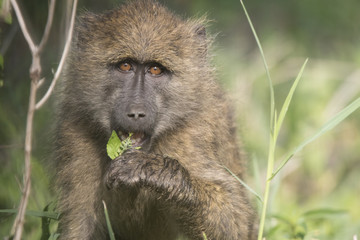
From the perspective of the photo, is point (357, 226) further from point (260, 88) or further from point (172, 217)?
point (260, 88)

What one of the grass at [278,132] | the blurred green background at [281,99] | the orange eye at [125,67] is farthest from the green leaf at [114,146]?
the blurred green background at [281,99]

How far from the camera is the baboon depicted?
200 inches

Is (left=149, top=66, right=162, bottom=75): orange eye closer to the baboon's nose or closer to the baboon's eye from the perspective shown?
the baboon's eye

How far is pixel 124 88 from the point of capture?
5.12 meters

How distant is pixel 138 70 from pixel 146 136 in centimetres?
55

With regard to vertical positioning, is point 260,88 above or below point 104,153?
above

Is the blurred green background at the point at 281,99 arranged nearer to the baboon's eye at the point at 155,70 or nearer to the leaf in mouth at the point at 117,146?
the baboon's eye at the point at 155,70

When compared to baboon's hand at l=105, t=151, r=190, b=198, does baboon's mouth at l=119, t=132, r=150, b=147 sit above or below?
above

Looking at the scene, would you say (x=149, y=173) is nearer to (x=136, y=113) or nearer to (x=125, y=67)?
(x=136, y=113)

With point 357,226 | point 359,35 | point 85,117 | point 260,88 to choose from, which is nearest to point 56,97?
point 85,117

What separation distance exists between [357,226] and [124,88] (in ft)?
9.76

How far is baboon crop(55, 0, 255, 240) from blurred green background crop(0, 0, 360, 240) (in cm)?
48

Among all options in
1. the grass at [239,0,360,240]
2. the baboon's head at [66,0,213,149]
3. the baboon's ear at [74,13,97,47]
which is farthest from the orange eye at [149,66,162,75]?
the grass at [239,0,360,240]

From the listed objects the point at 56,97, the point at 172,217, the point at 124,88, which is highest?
the point at 124,88
